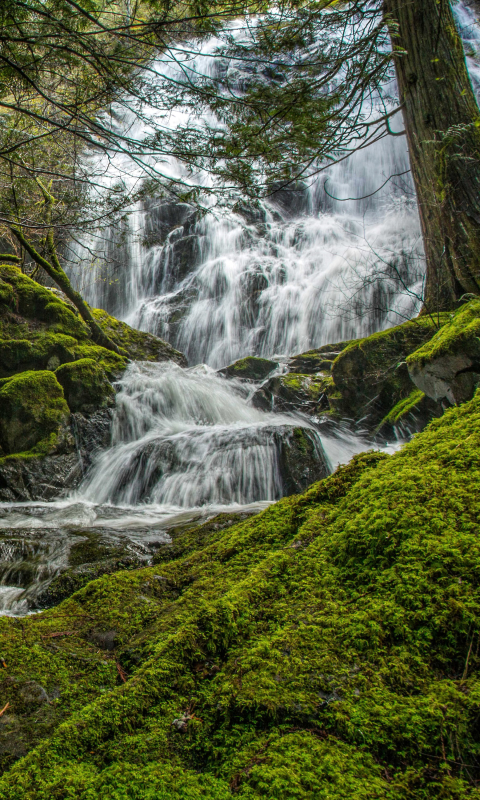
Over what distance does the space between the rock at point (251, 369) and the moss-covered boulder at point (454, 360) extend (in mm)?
8425

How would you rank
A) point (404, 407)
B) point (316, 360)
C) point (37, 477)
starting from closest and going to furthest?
point (37, 477), point (404, 407), point (316, 360)

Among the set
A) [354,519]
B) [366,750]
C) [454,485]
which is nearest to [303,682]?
[366,750]

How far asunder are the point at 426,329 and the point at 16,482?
7.73 metres

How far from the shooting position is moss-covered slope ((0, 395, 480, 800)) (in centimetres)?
99

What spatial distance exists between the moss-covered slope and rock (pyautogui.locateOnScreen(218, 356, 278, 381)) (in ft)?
38.6

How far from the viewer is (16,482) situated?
26.9ft

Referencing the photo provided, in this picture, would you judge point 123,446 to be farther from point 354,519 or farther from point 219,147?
A: point 354,519

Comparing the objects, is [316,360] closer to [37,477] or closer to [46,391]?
[46,391]

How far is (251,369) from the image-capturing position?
13.9 meters

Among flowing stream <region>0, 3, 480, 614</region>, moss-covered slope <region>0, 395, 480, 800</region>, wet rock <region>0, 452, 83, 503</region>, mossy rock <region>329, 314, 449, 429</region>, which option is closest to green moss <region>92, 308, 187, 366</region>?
flowing stream <region>0, 3, 480, 614</region>

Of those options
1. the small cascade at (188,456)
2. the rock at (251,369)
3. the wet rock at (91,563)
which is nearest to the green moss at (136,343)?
the rock at (251,369)

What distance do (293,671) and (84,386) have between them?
9713 mm

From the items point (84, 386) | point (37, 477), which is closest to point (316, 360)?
point (84, 386)

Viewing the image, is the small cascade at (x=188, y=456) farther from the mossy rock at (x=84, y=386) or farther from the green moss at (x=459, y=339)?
the green moss at (x=459, y=339)
